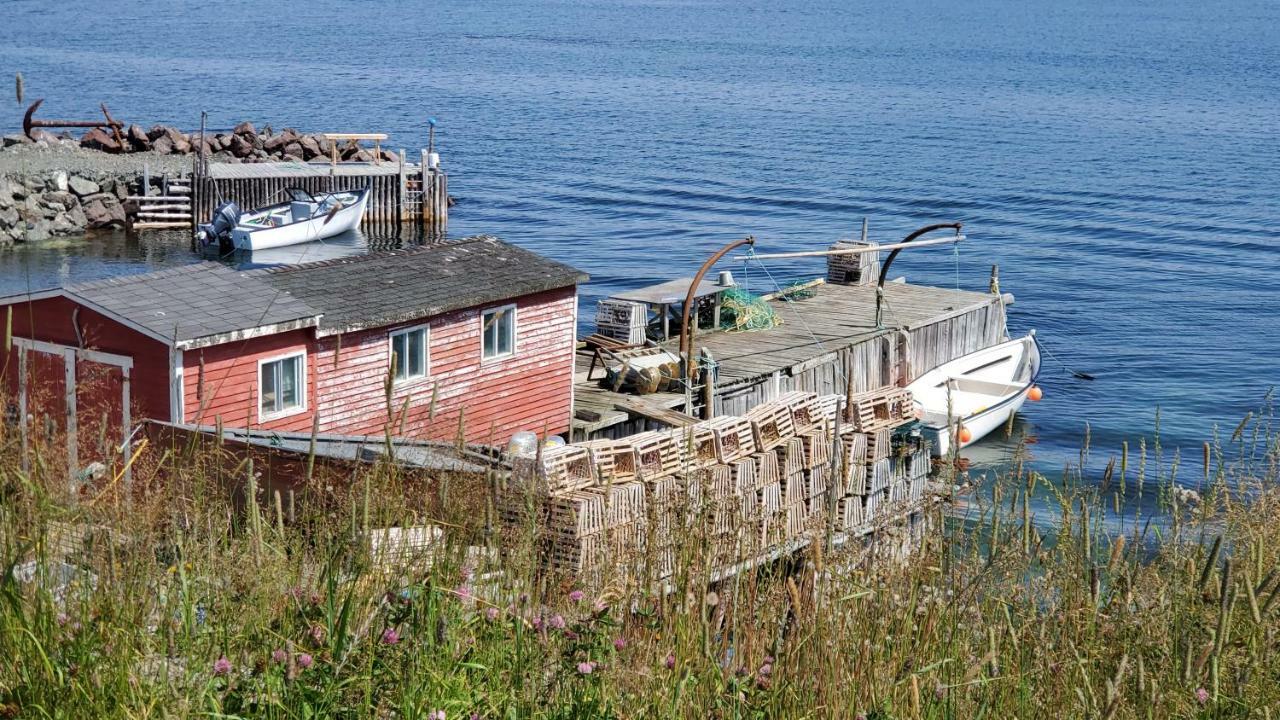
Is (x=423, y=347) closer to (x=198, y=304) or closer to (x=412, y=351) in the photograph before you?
(x=412, y=351)

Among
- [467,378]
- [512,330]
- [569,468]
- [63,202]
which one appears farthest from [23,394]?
[63,202]

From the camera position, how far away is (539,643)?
185 inches

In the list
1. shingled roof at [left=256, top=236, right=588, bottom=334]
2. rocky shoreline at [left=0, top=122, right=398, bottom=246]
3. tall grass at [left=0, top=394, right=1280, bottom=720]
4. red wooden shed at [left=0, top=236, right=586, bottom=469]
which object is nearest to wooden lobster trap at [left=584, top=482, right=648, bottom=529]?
red wooden shed at [left=0, top=236, right=586, bottom=469]

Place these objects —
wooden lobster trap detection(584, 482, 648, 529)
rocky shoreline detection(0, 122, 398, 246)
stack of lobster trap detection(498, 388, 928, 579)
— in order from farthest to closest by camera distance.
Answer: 1. rocky shoreline detection(0, 122, 398, 246)
2. wooden lobster trap detection(584, 482, 648, 529)
3. stack of lobster trap detection(498, 388, 928, 579)

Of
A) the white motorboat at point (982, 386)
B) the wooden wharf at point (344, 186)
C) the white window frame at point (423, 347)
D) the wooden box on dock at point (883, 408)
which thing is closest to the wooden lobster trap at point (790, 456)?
the wooden box on dock at point (883, 408)

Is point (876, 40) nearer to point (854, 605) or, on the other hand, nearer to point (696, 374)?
point (696, 374)

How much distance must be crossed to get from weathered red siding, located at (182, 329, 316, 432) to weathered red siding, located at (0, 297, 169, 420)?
299 millimetres

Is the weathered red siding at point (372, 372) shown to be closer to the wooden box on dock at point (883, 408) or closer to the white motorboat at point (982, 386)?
the wooden box on dock at point (883, 408)

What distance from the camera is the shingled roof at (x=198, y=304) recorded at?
58.2ft

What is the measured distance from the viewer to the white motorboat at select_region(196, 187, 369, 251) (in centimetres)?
5206

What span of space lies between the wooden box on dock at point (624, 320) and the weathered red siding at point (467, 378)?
4.66 meters

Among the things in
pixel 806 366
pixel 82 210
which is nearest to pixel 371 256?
pixel 806 366

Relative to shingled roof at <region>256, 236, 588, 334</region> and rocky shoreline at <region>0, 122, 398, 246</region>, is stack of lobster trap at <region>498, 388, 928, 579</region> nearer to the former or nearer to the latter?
shingled roof at <region>256, 236, 588, 334</region>

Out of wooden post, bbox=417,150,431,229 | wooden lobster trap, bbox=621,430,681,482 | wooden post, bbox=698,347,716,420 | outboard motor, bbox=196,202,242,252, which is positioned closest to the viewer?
wooden lobster trap, bbox=621,430,681,482
